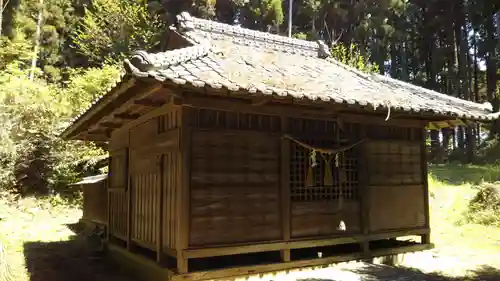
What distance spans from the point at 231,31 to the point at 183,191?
4.72 metres

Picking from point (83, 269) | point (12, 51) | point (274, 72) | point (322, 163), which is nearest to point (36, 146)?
point (12, 51)

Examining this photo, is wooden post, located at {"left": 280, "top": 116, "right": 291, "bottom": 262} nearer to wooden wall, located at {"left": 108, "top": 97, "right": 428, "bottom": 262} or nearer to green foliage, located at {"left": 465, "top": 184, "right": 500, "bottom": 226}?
wooden wall, located at {"left": 108, "top": 97, "right": 428, "bottom": 262}

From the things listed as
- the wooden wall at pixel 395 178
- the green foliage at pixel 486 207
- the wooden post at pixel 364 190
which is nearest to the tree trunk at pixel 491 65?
the green foliage at pixel 486 207

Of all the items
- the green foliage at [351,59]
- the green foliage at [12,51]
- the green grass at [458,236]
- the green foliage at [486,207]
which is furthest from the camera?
the green foliage at [12,51]

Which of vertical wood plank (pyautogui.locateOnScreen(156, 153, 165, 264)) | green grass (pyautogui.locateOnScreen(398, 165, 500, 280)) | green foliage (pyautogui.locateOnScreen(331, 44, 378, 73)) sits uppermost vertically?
green foliage (pyautogui.locateOnScreen(331, 44, 378, 73))

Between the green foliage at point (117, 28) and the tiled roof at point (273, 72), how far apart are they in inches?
596

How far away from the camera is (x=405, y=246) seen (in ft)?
27.3

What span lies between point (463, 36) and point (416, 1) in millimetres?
4637

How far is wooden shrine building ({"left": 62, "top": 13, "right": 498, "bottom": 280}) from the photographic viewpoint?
5.92 metres

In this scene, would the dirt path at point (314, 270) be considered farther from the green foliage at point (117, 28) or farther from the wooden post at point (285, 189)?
the green foliage at point (117, 28)

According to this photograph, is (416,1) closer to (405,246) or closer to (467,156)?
(467,156)

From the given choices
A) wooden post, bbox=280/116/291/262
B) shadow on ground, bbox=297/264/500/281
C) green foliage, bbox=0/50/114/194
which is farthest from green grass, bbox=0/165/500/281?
wooden post, bbox=280/116/291/262

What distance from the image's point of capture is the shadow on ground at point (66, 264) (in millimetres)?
8062

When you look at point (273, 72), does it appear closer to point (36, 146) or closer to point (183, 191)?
point (183, 191)
